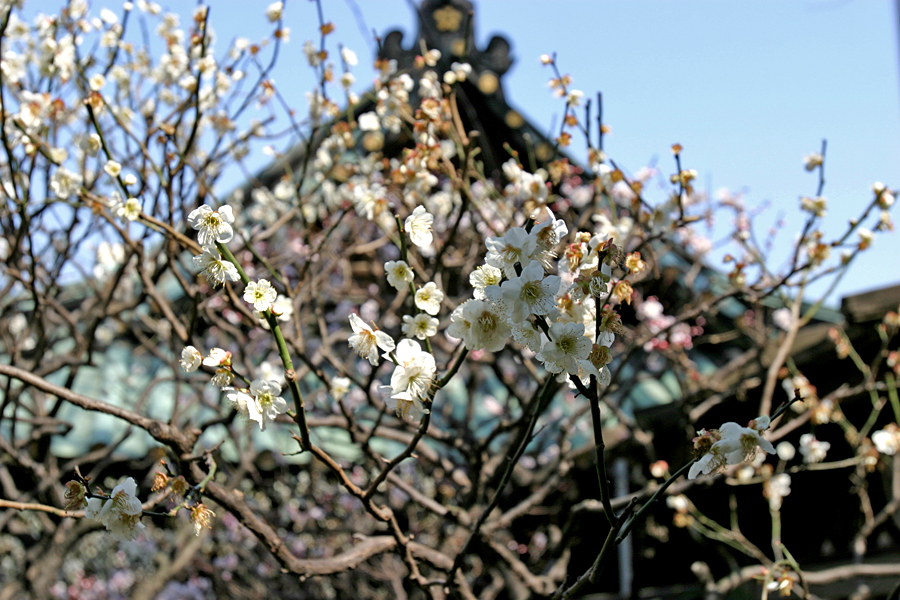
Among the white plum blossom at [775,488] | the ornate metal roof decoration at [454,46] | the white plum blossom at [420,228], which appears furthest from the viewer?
the ornate metal roof decoration at [454,46]

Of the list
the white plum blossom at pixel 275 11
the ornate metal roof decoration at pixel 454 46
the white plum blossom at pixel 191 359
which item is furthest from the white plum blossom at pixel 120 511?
the ornate metal roof decoration at pixel 454 46

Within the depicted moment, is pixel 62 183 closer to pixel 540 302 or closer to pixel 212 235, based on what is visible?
pixel 212 235

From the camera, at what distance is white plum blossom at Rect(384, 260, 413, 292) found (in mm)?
1710

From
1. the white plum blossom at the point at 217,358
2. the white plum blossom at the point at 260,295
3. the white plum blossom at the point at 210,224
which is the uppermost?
the white plum blossom at the point at 210,224

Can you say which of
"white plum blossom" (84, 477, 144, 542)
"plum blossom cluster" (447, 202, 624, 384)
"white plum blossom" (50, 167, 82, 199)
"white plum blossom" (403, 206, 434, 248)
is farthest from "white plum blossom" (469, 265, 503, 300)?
"white plum blossom" (50, 167, 82, 199)

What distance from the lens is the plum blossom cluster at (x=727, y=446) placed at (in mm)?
1369

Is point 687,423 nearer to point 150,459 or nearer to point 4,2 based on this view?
point 150,459

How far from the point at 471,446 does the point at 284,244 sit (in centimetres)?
312

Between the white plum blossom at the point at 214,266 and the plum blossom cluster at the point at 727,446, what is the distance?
1.05m

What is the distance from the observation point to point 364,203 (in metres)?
2.94

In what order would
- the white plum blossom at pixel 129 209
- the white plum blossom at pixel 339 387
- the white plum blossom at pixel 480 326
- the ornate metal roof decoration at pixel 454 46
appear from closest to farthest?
1. the white plum blossom at pixel 480 326
2. the white plum blossom at pixel 129 209
3. the white plum blossom at pixel 339 387
4. the ornate metal roof decoration at pixel 454 46

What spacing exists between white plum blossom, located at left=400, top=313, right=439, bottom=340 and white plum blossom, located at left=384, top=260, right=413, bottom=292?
0.10 metres

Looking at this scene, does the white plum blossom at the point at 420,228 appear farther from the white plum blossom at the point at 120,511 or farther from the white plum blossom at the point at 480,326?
the white plum blossom at the point at 120,511

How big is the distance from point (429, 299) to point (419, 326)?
0.24 feet
